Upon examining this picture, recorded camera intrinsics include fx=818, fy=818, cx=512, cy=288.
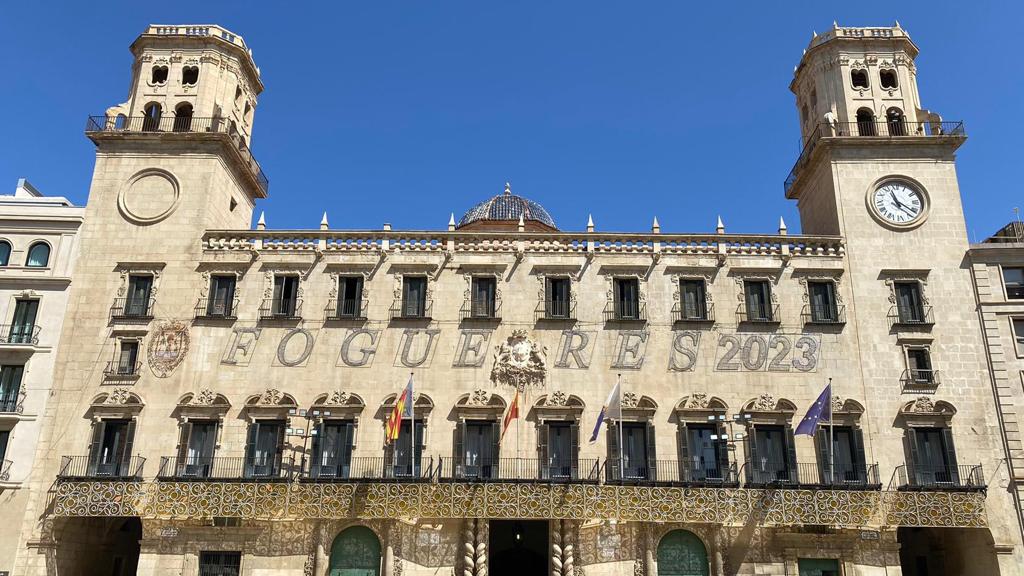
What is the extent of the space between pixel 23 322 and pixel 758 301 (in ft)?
100

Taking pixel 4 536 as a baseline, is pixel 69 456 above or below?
above

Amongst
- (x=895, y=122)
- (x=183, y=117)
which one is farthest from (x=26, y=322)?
(x=895, y=122)

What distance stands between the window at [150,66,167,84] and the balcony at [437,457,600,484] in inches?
890

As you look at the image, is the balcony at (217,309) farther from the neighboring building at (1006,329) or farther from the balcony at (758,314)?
the neighboring building at (1006,329)

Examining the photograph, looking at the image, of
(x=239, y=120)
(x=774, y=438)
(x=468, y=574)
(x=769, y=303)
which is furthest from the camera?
(x=239, y=120)

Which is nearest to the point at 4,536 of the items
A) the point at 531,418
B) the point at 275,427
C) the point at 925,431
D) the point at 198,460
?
the point at 198,460

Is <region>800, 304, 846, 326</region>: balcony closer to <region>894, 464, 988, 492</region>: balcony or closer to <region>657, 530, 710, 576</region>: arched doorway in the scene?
<region>894, 464, 988, 492</region>: balcony

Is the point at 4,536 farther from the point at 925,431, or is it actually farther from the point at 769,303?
the point at 925,431

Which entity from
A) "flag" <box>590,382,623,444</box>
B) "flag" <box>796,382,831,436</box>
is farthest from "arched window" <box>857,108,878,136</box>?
"flag" <box>590,382,623,444</box>

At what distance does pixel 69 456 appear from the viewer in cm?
3170

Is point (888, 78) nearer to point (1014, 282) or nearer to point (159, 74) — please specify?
point (1014, 282)

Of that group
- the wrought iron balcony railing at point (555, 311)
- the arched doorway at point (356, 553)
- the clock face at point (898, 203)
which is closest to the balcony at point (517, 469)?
the arched doorway at point (356, 553)

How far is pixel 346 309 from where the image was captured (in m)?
34.3

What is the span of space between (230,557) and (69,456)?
24.6 feet
